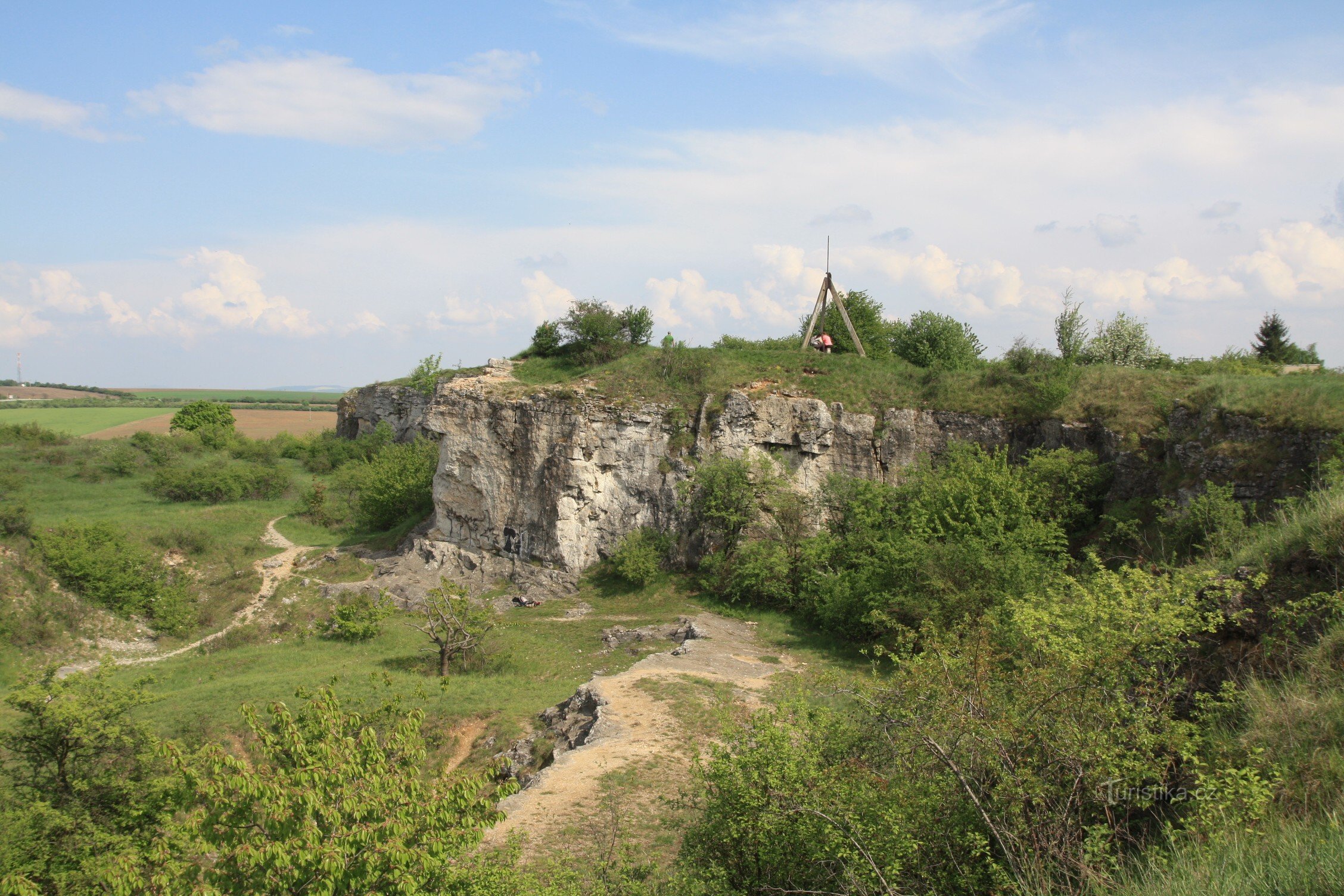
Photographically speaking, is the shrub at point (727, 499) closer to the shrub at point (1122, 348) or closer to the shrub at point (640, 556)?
the shrub at point (640, 556)

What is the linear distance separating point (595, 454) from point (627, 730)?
15.2m

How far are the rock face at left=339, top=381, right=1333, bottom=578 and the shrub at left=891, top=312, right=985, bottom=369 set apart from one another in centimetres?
400

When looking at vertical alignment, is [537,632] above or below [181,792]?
below

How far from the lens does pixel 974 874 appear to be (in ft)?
20.0

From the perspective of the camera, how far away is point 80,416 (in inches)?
3349

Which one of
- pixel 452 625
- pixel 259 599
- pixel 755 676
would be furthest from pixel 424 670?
pixel 259 599

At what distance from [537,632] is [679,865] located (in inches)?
646

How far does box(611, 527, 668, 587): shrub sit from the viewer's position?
26219 millimetres

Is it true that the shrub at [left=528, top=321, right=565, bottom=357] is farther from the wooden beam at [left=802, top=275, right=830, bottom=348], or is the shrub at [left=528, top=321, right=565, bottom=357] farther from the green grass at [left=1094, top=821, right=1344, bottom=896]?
the green grass at [left=1094, top=821, right=1344, bottom=896]

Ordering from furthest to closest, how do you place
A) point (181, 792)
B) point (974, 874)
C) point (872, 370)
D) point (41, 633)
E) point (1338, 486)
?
1. point (872, 370)
2. point (41, 633)
3. point (1338, 486)
4. point (181, 792)
5. point (974, 874)

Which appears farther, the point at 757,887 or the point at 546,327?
the point at 546,327

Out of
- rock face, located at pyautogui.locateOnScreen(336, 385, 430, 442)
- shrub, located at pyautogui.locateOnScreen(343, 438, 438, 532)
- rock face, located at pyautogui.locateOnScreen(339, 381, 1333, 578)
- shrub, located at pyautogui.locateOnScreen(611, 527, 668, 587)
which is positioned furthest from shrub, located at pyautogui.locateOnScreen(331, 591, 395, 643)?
rock face, located at pyautogui.locateOnScreen(336, 385, 430, 442)

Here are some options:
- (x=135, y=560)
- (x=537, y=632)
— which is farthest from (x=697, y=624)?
(x=135, y=560)

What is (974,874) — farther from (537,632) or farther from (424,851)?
(537,632)
